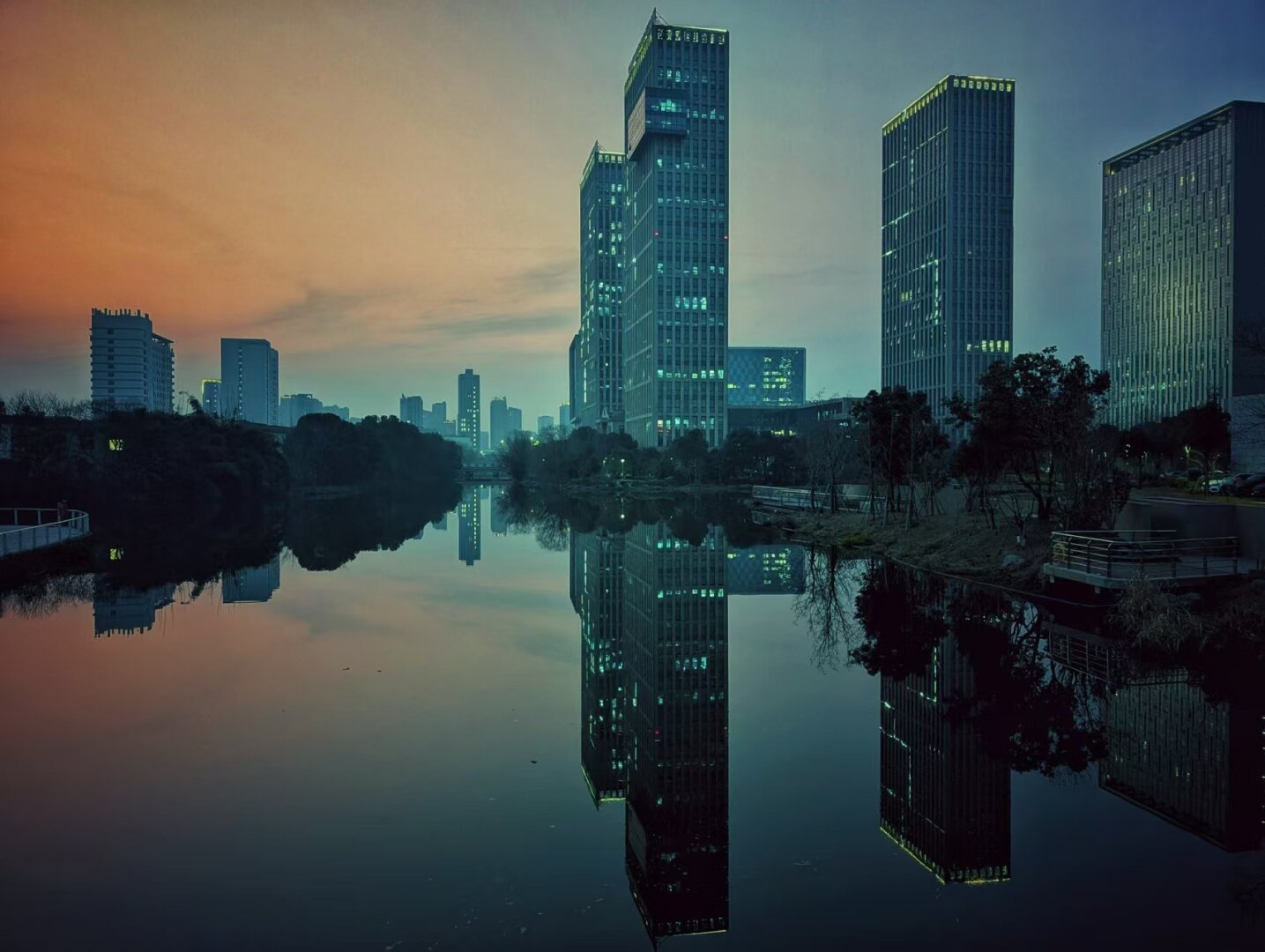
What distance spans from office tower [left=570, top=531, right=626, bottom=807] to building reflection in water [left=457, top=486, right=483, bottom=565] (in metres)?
5.70

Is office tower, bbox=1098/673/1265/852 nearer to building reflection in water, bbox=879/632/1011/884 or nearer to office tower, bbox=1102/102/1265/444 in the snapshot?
building reflection in water, bbox=879/632/1011/884

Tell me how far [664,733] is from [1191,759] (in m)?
7.20

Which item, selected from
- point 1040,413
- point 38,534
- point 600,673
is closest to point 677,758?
point 600,673

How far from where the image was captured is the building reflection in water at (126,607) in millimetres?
20188

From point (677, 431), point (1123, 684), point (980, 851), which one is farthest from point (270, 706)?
point (677, 431)

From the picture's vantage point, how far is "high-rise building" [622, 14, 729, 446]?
130m

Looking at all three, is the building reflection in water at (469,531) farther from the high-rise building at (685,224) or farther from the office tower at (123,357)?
the office tower at (123,357)

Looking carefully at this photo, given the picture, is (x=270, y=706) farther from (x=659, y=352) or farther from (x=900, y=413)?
(x=659, y=352)

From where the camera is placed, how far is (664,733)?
1290 centimetres

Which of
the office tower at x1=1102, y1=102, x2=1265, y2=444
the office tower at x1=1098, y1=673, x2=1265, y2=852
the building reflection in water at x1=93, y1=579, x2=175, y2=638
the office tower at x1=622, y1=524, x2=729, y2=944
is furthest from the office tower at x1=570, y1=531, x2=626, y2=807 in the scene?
the office tower at x1=1102, y1=102, x2=1265, y2=444

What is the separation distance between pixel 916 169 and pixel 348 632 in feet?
517

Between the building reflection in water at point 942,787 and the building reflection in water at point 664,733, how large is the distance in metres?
2.11

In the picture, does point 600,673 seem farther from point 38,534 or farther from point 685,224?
point 685,224

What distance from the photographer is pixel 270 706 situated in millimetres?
14031
